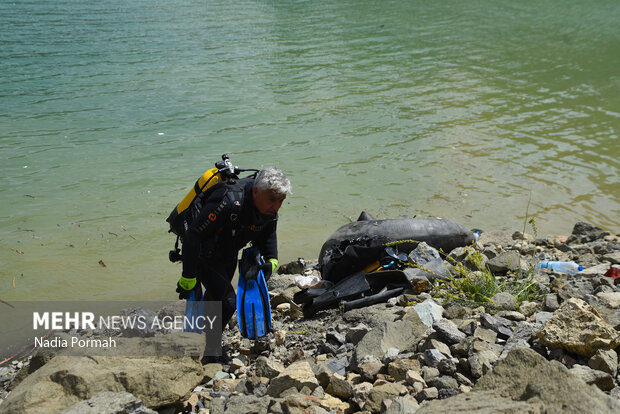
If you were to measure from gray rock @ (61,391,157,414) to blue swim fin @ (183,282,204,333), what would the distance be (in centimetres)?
162

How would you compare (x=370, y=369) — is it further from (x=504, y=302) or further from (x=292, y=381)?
(x=504, y=302)

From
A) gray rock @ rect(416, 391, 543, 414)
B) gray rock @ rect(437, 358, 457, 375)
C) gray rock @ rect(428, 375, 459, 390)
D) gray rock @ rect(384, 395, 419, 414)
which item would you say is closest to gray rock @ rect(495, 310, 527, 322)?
gray rock @ rect(437, 358, 457, 375)

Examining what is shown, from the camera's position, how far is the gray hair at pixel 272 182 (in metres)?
4.48

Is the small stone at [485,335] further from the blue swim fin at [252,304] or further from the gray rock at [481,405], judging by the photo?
the blue swim fin at [252,304]

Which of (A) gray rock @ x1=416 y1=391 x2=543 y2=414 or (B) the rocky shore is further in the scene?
(B) the rocky shore

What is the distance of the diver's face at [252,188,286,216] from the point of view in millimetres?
4523

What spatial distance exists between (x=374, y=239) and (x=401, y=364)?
252 cm

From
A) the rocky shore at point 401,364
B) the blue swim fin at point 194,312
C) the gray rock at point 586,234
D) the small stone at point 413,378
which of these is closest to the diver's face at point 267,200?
the blue swim fin at point 194,312

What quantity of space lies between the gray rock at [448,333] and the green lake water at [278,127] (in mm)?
3720

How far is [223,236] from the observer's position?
4863 millimetres

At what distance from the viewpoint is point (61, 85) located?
53.4 feet

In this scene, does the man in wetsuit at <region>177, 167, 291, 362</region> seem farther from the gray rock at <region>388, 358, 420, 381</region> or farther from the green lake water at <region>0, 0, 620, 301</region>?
the green lake water at <region>0, 0, 620, 301</region>

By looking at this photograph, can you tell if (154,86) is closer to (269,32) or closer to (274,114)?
(274,114)

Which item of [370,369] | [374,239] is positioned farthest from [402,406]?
[374,239]
